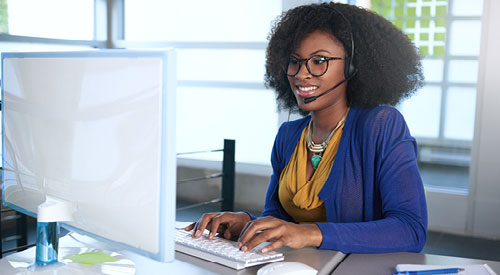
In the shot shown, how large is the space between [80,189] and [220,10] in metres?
4.07

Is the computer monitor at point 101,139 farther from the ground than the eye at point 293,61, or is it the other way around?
the eye at point 293,61

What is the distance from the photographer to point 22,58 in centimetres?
97

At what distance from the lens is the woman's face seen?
4.95ft

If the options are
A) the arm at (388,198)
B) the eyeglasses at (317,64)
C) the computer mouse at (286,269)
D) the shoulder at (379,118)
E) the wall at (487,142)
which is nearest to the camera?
the computer mouse at (286,269)

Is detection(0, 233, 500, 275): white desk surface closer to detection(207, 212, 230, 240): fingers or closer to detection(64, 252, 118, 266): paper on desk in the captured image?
detection(64, 252, 118, 266): paper on desk

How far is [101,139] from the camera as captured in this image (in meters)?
0.81

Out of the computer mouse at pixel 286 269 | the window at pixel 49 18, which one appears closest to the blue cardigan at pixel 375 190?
the computer mouse at pixel 286 269

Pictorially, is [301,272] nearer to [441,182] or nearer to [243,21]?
[441,182]

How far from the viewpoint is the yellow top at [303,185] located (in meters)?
1.47

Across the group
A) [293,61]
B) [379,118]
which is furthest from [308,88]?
[379,118]

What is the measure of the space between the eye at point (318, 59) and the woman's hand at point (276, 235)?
553 millimetres

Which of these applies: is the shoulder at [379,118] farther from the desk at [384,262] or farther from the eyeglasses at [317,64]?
the desk at [384,262]

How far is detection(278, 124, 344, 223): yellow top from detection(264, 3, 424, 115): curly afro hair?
0.55ft

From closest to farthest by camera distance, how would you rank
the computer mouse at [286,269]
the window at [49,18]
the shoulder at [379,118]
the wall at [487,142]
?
the computer mouse at [286,269] < the shoulder at [379,118] < the wall at [487,142] < the window at [49,18]
